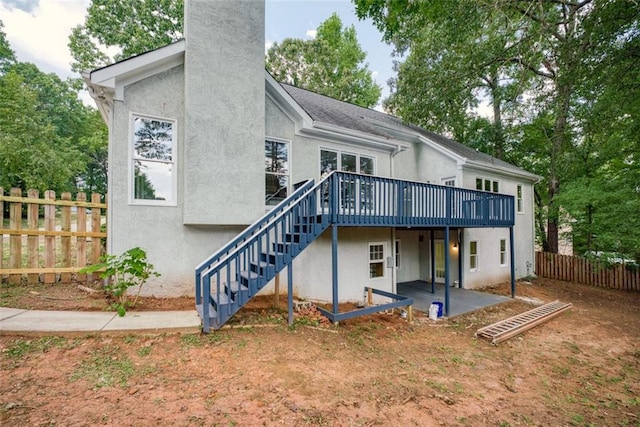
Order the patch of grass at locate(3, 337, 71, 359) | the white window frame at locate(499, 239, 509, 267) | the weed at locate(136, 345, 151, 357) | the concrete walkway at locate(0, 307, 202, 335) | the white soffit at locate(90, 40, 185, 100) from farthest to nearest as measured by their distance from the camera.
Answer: the white window frame at locate(499, 239, 509, 267) → the white soffit at locate(90, 40, 185, 100) → the concrete walkway at locate(0, 307, 202, 335) → the weed at locate(136, 345, 151, 357) → the patch of grass at locate(3, 337, 71, 359)

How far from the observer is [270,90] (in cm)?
711

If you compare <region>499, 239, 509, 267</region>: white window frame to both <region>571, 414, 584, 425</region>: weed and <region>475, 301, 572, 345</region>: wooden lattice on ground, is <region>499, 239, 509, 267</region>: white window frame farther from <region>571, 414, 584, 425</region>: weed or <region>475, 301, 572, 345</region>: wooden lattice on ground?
<region>571, 414, 584, 425</region>: weed

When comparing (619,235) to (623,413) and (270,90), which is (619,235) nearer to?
(623,413)

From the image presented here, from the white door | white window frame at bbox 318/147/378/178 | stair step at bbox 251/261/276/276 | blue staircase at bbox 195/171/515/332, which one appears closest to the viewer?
blue staircase at bbox 195/171/515/332

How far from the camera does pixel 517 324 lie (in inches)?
276

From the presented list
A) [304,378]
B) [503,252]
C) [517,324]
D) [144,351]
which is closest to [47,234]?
[144,351]

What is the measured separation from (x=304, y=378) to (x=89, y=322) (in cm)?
343

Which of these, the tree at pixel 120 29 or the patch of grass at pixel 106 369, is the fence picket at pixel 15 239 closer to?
the patch of grass at pixel 106 369

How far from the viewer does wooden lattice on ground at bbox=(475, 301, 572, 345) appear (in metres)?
6.28

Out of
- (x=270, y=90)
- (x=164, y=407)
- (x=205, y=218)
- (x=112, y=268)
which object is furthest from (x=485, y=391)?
(x=270, y=90)

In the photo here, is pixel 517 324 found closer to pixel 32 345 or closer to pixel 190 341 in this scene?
pixel 190 341

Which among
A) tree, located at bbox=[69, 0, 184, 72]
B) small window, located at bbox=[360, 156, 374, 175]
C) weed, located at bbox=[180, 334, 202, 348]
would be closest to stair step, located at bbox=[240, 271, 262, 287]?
weed, located at bbox=[180, 334, 202, 348]

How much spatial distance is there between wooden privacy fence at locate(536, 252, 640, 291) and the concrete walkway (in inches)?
682

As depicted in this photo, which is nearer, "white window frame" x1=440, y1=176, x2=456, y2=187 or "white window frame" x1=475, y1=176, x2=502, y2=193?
"white window frame" x1=440, y1=176, x2=456, y2=187
